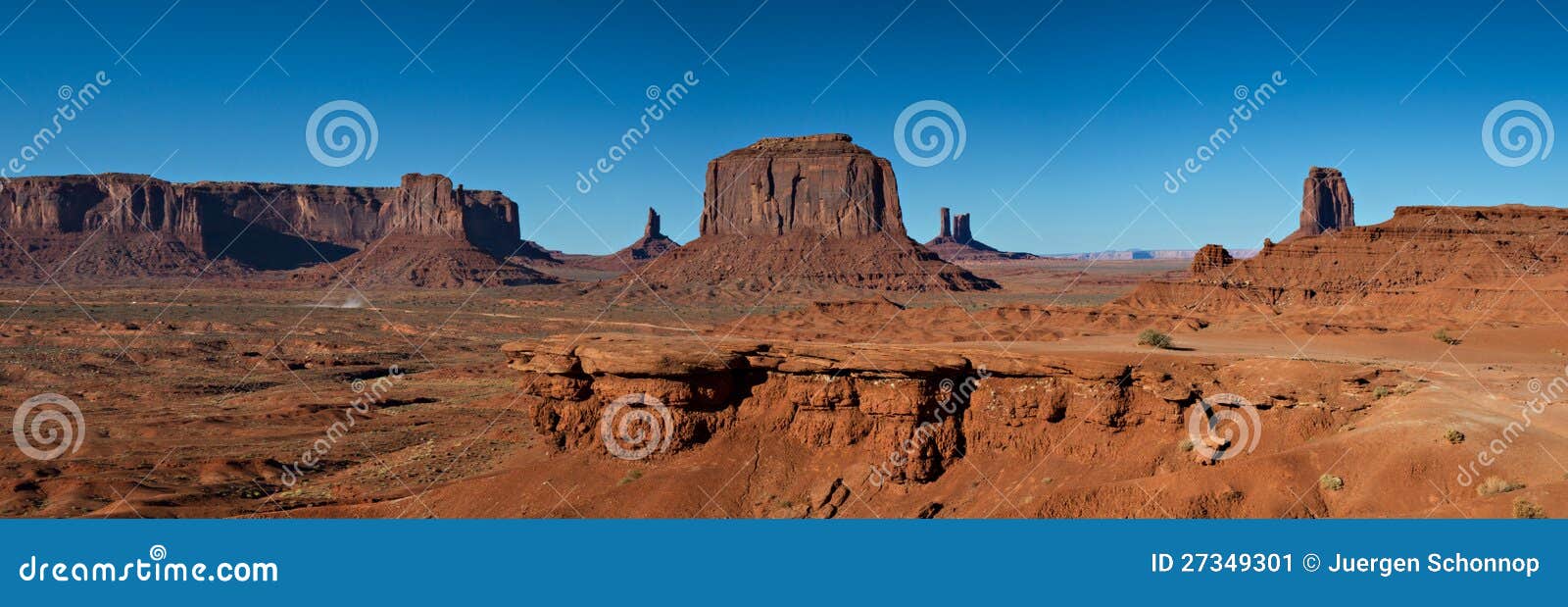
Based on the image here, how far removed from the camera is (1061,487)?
1593cm

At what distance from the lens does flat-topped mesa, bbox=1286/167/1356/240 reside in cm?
13812

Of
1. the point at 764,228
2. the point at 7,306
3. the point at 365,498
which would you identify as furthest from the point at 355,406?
the point at 764,228

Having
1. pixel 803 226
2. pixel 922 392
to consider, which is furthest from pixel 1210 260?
pixel 803 226

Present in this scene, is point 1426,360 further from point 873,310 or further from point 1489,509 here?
point 873,310

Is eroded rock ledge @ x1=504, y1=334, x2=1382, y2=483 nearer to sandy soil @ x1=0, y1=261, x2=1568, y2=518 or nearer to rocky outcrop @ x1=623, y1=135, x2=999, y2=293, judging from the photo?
sandy soil @ x1=0, y1=261, x2=1568, y2=518

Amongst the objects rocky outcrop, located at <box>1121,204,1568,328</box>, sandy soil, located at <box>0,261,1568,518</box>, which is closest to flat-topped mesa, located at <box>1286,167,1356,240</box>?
rocky outcrop, located at <box>1121,204,1568,328</box>

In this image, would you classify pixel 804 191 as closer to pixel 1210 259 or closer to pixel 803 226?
pixel 803 226

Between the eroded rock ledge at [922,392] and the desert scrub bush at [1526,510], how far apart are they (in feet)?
13.9

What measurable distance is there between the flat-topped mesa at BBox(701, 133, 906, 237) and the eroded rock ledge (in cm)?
11650

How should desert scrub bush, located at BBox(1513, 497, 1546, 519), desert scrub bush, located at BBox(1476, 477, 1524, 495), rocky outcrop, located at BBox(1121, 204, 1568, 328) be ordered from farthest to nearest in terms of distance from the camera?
rocky outcrop, located at BBox(1121, 204, 1568, 328) < desert scrub bush, located at BBox(1476, 477, 1524, 495) < desert scrub bush, located at BBox(1513, 497, 1546, 519)

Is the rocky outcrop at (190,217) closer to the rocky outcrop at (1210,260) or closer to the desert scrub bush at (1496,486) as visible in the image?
the rocky outcrop at (1210,260)

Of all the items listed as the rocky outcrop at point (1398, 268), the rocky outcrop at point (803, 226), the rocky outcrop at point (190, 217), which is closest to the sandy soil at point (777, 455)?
the rocky outcrop at point (1398, 268)

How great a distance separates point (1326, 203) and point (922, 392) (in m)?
146

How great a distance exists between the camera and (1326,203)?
A: 140 metres
